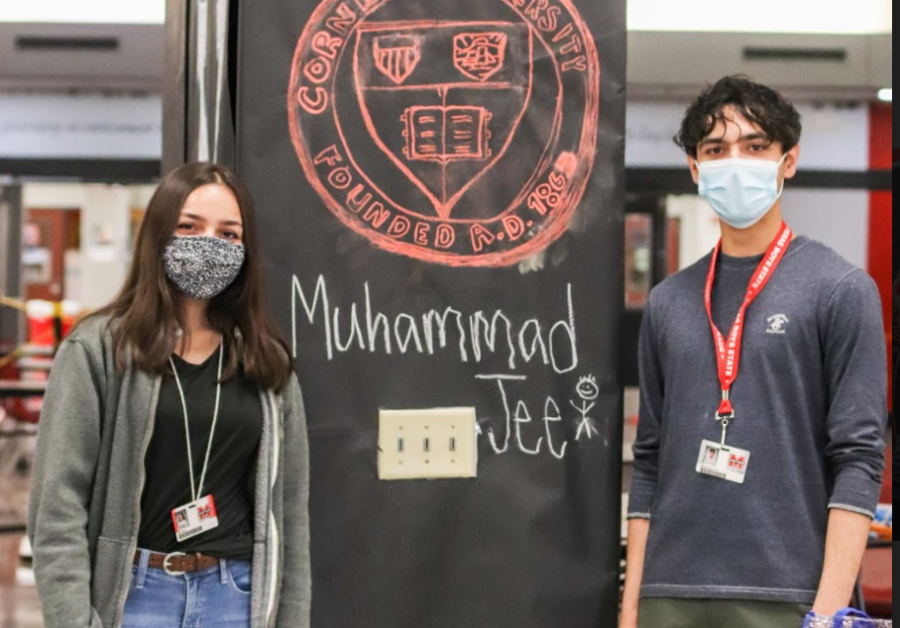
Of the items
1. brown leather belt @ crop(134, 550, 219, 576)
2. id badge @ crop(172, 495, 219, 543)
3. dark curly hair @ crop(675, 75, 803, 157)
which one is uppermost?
dark curly hair @ crop(675, 75, 803, 157)

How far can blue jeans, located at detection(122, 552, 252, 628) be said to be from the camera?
192 cm

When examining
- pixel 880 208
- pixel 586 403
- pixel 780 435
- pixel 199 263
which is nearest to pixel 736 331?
Result: pixel 780 435

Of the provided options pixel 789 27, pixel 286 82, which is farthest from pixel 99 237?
pixel 286 82

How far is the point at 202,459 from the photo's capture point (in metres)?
1.96

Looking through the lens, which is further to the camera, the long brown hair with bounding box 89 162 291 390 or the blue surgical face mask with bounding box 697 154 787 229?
the blue surgical face mask with bounding box 697 154 787 229

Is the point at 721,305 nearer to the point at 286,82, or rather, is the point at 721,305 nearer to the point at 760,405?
the point at 760,405

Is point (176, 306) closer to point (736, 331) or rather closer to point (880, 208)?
point (736, 331)

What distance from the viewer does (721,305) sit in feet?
7.16

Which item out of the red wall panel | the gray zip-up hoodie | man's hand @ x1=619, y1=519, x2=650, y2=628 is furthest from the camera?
the red wall panel

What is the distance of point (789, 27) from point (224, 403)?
4905mm

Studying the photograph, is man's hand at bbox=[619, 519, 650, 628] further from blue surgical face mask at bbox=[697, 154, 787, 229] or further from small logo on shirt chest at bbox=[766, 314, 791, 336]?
blue surgical face mask at bbox=[697, 154, 787, 229]

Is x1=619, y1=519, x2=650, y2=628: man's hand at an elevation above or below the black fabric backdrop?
below

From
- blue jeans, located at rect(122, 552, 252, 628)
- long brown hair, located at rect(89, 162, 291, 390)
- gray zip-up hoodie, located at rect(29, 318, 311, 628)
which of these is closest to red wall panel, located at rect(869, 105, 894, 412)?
long brown hair, located at rect(89, 162, 291, 390)

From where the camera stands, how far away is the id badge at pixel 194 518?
1.95 meters
